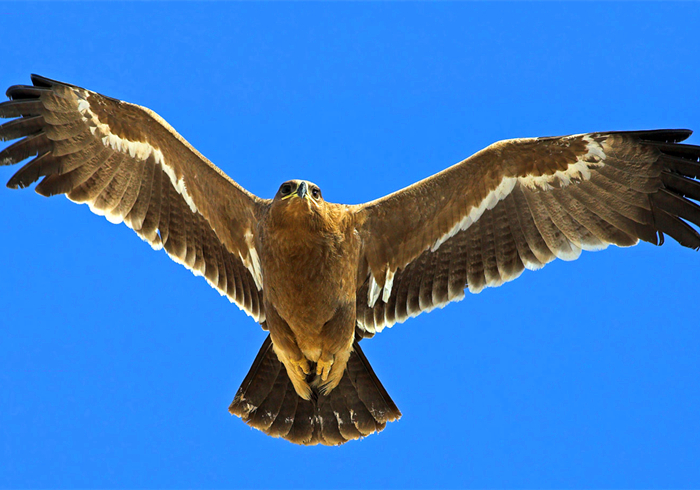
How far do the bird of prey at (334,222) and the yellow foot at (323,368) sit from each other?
18mm

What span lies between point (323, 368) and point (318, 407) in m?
0.48

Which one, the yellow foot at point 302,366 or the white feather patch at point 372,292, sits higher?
the white feather patch at point 372,292

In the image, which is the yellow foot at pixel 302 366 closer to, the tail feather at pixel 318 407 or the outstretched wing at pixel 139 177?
the tail feather at pixel 318 407

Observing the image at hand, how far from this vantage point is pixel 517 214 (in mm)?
7445

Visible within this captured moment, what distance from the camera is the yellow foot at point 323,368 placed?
7289 mm

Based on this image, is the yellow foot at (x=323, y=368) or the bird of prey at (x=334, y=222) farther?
the yellow foot at (x=323, y=368)

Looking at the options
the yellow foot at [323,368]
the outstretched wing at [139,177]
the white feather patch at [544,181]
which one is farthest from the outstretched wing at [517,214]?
the outstretched wing at [139,177]

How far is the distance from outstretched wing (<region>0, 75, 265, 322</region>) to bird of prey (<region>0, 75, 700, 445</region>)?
0.5 inches

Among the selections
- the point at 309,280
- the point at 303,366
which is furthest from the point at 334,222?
the point at 303,366

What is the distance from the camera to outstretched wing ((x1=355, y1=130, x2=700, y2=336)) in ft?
22.8

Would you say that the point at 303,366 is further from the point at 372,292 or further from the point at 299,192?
the point at 299,192

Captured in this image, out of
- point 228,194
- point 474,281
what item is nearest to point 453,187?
point 474,281

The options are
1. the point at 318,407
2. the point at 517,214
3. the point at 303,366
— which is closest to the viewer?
the point at 303,366

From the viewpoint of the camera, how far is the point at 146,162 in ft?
24.7
